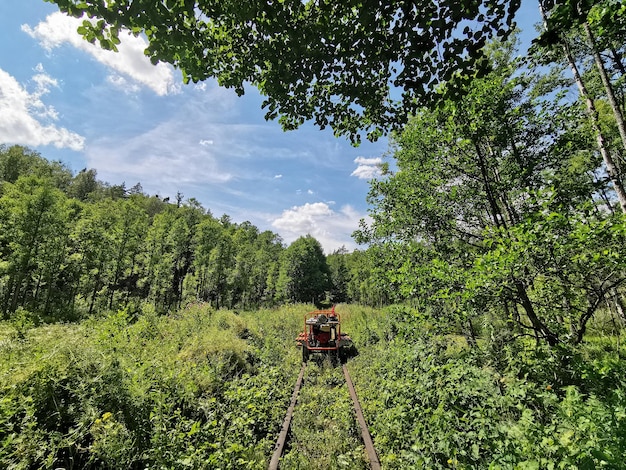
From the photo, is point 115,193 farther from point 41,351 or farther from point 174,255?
point 41,351

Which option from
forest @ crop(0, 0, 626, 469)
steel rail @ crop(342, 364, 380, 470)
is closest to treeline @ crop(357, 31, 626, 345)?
forest @ crop(0, 0, 626, 469)

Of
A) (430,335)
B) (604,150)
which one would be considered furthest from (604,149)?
(430,335)

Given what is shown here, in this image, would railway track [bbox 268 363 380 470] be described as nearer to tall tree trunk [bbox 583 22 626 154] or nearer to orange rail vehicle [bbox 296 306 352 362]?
orange rail vehicle [bbox 296 306 352 362]

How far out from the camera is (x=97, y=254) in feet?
82.5

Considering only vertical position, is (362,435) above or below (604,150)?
below

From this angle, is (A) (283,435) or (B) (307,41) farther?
(A) (283,435)

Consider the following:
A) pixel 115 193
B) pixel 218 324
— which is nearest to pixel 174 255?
pixel 218 324

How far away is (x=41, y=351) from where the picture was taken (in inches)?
180

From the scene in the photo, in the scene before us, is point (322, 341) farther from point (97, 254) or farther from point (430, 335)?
point (97, 254)

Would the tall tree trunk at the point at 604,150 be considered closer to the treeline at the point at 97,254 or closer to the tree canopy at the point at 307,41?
the tree canopy at the point at 307,41

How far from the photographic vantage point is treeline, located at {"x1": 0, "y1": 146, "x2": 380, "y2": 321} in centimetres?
2061

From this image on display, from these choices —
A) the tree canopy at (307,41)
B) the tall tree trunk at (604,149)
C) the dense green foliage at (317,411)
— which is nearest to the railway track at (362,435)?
the dense green foliage at (317,411)

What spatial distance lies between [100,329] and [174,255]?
87.2 ft

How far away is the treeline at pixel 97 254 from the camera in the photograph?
67.6 feet
